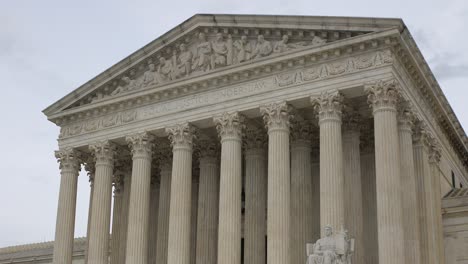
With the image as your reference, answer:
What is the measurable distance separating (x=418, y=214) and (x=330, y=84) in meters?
7.97

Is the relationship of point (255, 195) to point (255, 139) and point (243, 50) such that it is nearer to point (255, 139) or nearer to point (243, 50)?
point (255, 139)

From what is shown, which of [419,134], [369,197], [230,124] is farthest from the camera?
[369,197]

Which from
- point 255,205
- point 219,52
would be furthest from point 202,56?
point 255,205

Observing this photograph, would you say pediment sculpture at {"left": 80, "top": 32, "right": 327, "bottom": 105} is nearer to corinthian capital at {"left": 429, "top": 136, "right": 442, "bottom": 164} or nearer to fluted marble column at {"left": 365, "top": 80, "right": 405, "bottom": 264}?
fluted marble column at {"left": 365, "top": 80, "right": 405, "bottom": 264}

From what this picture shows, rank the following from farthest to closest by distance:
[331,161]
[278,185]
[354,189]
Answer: [354,189] → [278,185] → [331,161]

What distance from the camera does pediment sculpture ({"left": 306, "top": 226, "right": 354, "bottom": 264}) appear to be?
104 ft

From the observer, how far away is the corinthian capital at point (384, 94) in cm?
3509

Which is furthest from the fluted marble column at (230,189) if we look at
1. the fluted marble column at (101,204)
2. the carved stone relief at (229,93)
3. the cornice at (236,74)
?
the fluted marble column at (101,204)

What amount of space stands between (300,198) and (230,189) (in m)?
4.18

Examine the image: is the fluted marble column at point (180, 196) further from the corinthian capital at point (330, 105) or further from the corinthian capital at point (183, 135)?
the corinthian capital at point (330, 105)

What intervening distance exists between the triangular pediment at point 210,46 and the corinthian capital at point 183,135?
275 centimetres

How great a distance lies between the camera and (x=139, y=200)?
41.4m

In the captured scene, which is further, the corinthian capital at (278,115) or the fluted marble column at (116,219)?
the fluted marble column at (116,219)

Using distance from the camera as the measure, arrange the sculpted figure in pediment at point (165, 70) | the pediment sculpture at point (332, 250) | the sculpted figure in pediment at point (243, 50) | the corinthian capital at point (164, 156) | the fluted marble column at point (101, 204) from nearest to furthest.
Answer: the pediment sculpture at point (332, 250) < the sculpted figure in pediment at point (243, 50) < the fluted marble column at point (101, 204) < the sculpted figure in pediment at point (165, 70) < the corinthian capital at point (164, 156)
